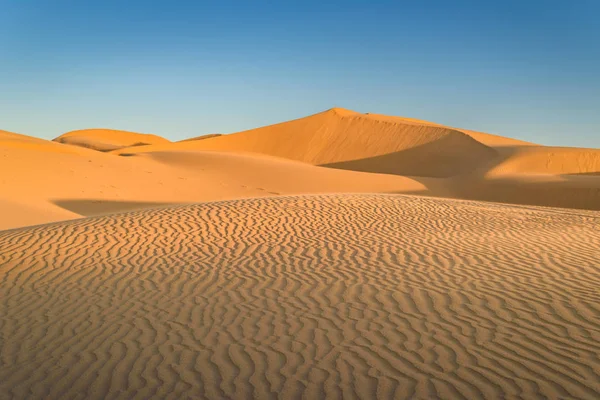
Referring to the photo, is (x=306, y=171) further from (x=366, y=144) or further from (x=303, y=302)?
(x=303, y=302)

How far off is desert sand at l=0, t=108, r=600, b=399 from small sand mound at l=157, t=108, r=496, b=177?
96.8 feet

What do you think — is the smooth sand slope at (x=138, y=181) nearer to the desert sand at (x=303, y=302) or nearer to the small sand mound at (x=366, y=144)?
the desert sand at (x=303, y=302)

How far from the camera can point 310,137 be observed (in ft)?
185

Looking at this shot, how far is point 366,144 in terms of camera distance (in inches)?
2082

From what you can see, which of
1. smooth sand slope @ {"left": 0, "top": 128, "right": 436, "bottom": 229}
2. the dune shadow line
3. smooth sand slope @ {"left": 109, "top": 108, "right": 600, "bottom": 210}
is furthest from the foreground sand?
smooth sand slope @ {"left": 109, "top": 108, "right": 600, "bottom": 210}

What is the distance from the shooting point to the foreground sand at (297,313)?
14.7 feet

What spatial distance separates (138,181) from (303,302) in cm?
2100

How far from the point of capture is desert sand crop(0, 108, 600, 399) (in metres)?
4.52

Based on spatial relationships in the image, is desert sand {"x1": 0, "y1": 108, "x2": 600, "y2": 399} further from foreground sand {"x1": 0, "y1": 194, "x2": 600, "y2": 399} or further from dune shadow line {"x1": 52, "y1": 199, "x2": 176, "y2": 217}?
dune shadow line {"x1": 52, "y1": 199, "x2": 176, "y2": 217}

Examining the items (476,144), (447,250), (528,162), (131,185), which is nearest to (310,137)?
(476,144)

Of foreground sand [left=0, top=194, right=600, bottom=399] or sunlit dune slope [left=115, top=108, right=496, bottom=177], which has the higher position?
sunlit dune slope [left=115, top=108, right=496, bottom=177]

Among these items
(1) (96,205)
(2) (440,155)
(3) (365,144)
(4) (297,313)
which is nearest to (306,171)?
(1) (96,205)

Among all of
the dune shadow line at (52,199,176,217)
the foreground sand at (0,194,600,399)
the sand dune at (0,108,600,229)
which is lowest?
the dune shadow line at (52,199,176,217)

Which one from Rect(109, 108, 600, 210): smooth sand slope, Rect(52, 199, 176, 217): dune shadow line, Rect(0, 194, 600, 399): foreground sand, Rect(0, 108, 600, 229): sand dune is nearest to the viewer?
Rect(0, 194, 600, 399): foreground sand
